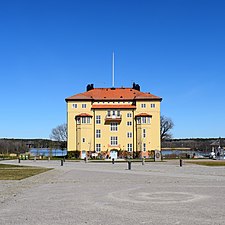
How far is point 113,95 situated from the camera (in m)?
82.6

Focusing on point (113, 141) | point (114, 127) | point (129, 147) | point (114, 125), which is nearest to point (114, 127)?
point (114, 127)

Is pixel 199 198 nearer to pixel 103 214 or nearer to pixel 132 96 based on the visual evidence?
pixel 103 214

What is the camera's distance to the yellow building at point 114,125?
78.6 metres

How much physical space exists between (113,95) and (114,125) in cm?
665

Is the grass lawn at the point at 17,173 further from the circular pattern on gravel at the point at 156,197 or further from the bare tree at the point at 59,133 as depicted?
the bare tree at the point at 59,133

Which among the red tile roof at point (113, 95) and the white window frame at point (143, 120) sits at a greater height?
the red tile roof at point (113, 95)

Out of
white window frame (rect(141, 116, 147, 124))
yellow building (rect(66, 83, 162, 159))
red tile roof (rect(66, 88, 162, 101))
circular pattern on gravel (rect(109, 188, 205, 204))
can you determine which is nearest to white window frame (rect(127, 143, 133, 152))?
yellow building (rect(66, 83, 162, 159))

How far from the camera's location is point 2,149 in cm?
13450

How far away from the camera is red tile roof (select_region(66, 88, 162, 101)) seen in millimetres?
80062

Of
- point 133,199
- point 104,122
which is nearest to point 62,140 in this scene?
point 104,122

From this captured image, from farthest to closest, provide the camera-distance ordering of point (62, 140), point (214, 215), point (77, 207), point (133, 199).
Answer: point (62, 140) < point (133, 199) < point (77, 207) < point (214, 215)

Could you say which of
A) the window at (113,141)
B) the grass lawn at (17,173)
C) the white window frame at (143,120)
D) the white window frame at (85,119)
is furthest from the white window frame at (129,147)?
the grass lawn at (17,173)

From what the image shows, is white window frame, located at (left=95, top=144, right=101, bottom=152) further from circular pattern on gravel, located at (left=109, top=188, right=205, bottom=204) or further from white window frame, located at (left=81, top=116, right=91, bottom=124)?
circular pattern on gravel, located at (left=109, top=188, right=205, bottom=204)

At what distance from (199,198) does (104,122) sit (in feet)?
220
